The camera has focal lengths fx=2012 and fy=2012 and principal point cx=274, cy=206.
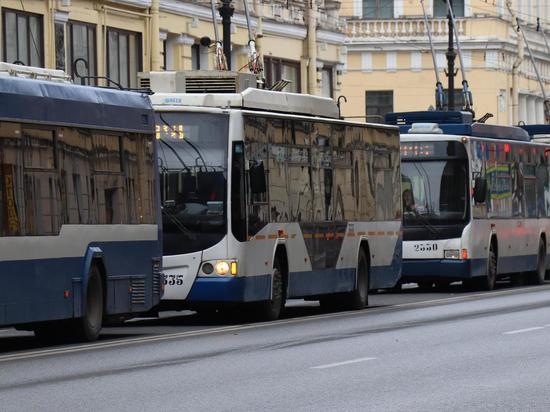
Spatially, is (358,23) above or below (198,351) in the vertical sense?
above

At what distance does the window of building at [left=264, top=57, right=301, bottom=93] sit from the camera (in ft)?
172

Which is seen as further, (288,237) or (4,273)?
(288,237)

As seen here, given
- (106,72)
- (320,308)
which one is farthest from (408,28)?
(320,308)

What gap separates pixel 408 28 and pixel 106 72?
117 feet

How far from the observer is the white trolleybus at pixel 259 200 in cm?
2381

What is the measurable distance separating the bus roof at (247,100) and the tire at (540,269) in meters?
13.1

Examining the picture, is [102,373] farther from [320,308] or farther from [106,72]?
[106,72]

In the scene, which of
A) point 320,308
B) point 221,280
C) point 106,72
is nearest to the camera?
point 221,280

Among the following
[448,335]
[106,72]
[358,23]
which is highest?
[358,23]

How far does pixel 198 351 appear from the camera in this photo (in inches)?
756

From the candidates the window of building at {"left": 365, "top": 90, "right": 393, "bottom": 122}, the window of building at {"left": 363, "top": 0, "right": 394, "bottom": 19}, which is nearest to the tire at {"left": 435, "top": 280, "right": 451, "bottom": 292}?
the window of building at {"left": 365, "top": 90, "right": 393, "bottom": 122}

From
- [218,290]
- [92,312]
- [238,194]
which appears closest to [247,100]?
[238,194]

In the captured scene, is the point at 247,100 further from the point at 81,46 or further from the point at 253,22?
the point at 253,22

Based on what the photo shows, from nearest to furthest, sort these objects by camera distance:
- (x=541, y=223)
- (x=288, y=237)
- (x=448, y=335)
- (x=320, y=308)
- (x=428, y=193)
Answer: (x=448, y=335) → (x=288, y=237) → (x=320, y=308) → (x=428, y=193) → (x=541, y=223)
